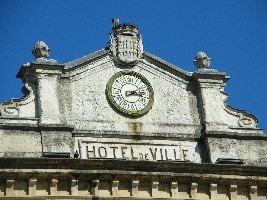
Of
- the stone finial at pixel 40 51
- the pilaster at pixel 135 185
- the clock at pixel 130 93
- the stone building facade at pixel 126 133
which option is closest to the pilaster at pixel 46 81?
the stone building facade at pixel 126 133

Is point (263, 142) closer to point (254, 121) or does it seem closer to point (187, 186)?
point (254, 121)

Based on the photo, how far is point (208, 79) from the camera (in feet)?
125

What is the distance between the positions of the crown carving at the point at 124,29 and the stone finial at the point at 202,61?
7.69 ft

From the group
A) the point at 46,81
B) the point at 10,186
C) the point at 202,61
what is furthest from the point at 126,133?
the point at 10,186

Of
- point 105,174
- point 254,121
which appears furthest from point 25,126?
point 254,121

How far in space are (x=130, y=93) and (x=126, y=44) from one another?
1.86 metres

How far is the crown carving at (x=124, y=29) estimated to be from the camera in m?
38.1

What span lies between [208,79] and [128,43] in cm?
300

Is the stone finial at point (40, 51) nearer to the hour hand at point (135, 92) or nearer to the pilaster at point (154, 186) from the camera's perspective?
the hour hand at point (135, 92)

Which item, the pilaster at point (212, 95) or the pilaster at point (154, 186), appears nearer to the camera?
the pilaster at point (154, 186)

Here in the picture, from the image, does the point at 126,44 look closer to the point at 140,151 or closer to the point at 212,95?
the point at 212,95

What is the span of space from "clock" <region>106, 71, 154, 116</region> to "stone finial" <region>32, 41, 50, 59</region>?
7.55 feet

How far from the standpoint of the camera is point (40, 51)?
36750 mm

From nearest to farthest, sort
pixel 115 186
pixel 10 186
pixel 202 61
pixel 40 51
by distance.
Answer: pixel 10 186, pixel 115 186, pixel 40 51, pixel 202 61
